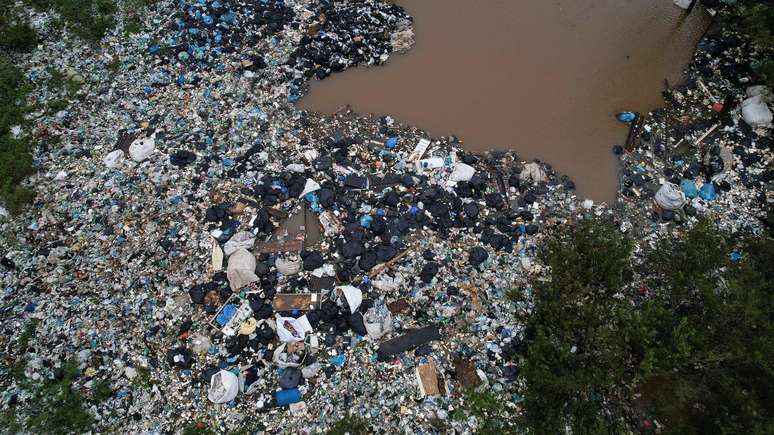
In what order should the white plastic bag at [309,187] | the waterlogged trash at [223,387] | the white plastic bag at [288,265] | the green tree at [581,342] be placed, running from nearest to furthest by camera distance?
the green tree at [581,342] < the waterlogged trash at [223,387] < the white plastic bag at [288,265] < the white plastic bag at [309,187]

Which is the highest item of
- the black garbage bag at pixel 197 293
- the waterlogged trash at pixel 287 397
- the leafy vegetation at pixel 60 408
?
the black garbage bag at pixel 197 293

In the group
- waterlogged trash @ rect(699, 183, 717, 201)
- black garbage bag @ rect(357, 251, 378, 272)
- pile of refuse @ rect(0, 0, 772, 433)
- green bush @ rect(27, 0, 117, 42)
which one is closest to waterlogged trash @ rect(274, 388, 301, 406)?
pile of refuse @ rect(0, 0, 772, 433)

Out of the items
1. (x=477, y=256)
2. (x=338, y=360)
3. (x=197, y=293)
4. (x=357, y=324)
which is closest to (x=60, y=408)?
(x=197, y=293)

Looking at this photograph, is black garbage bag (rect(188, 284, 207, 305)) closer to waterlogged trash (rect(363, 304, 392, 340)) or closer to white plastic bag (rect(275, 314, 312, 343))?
white plastic bag (rect(275, 314, 312, 343))

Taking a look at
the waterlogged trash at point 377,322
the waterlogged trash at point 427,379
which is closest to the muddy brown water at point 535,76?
the waterlogged trash at point 377,322

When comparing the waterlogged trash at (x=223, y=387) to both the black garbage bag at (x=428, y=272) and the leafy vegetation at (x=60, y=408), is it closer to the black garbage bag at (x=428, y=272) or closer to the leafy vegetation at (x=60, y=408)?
the leafy vegetation at (x=60, y=408)

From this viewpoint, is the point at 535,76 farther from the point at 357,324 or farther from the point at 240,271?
the point at 240,271

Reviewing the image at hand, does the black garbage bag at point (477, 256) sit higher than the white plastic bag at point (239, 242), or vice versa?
the black garbage bag at point (477, 256)
